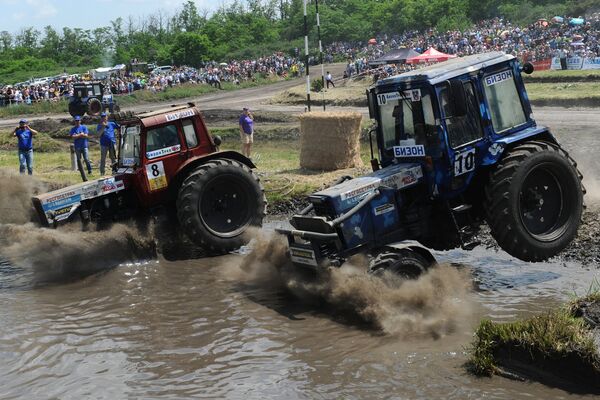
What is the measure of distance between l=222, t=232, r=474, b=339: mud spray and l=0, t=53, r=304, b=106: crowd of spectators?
39850mm

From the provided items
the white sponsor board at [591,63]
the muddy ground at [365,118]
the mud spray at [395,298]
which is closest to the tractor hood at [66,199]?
the muddy ground at [365,118]

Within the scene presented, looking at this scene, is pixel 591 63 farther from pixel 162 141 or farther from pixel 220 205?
pixel 162 141

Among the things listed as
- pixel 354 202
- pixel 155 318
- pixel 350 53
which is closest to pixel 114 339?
pixel 155 318

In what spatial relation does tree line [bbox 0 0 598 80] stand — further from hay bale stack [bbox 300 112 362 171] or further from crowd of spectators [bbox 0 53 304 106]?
hay bale stack [bbox 300 112 362 171]

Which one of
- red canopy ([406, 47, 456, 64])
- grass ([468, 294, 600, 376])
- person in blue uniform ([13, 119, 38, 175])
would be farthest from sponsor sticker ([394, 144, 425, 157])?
red canopy ([406, 47, 456, 64])

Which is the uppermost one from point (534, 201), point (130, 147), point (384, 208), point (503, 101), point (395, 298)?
point (503, 101)

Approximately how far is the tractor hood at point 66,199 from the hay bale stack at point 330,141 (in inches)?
246

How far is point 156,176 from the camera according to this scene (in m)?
12.7

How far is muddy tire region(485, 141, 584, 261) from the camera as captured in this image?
9.46 meters

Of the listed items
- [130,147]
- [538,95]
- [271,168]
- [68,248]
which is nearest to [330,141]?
[271,168]

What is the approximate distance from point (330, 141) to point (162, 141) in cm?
574

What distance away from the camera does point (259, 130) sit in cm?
2872

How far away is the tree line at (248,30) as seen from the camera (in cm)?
5852

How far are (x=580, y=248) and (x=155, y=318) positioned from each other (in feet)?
19.7
